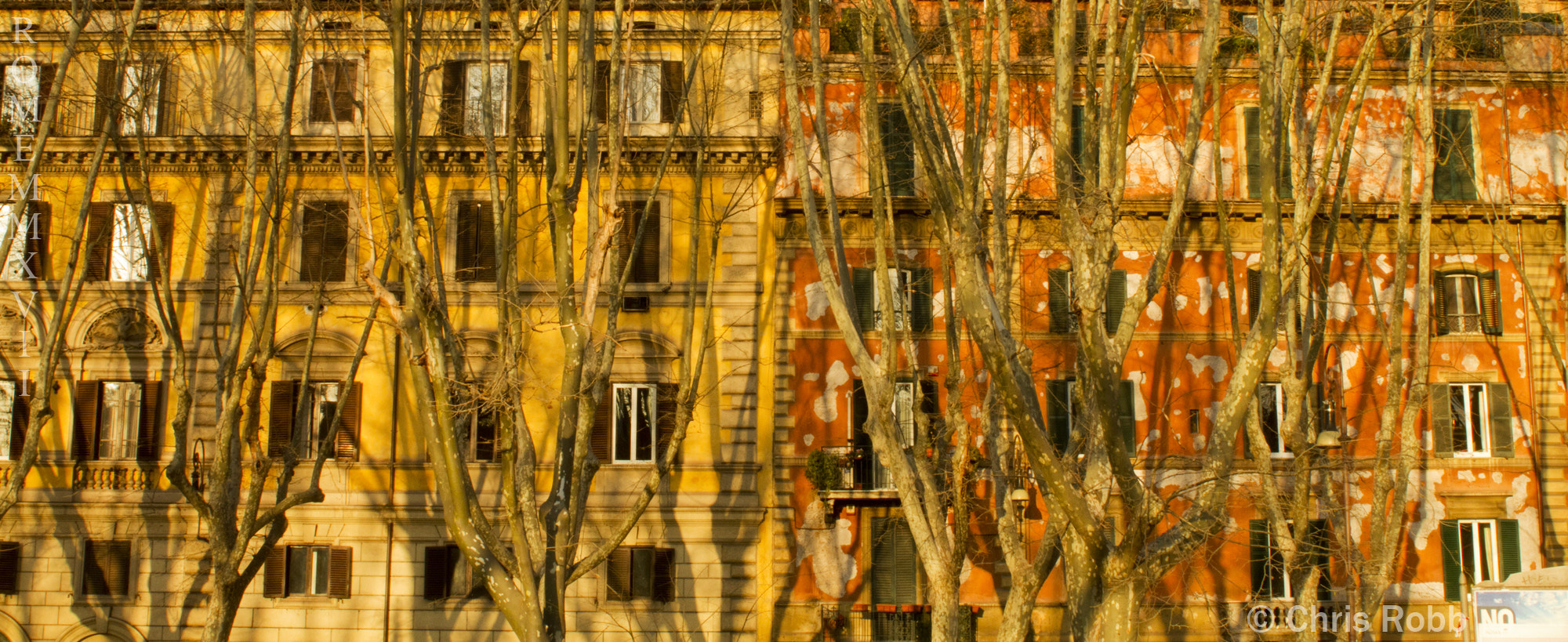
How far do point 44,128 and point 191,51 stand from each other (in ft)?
17.3

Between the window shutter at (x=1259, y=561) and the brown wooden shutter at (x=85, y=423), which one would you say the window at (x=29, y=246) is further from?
the window shutter at (x=1259, y=561)

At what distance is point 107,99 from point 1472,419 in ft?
66.2

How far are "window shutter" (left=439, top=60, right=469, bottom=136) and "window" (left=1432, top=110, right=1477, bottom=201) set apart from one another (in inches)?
620

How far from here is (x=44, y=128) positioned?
15.1 m

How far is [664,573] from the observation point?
18469 millimetres

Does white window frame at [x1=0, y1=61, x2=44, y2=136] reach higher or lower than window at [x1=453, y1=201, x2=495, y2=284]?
higher

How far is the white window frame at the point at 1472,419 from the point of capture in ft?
62.8

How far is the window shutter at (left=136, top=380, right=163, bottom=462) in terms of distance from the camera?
18.8 metres

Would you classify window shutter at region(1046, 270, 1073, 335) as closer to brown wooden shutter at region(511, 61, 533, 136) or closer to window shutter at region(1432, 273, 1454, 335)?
window shutter at region(1432, 273, 1454, 335)

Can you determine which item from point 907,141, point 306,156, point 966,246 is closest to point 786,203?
point 907,141

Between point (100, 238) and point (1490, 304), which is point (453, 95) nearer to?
point (100, 238)

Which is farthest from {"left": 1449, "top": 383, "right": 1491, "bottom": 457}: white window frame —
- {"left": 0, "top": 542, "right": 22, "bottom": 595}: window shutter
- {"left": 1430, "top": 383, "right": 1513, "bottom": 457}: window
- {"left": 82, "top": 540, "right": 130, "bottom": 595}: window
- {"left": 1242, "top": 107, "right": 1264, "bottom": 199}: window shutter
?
{"left": 0, "top": 542, "right": 22, "bottom": 595}: window shutter

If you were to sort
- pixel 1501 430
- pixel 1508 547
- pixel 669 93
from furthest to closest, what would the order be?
1. pixel 669 93
2. pixel 1501 430
3. pixel 1508 547

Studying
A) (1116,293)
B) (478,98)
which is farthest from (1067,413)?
(478,98)
